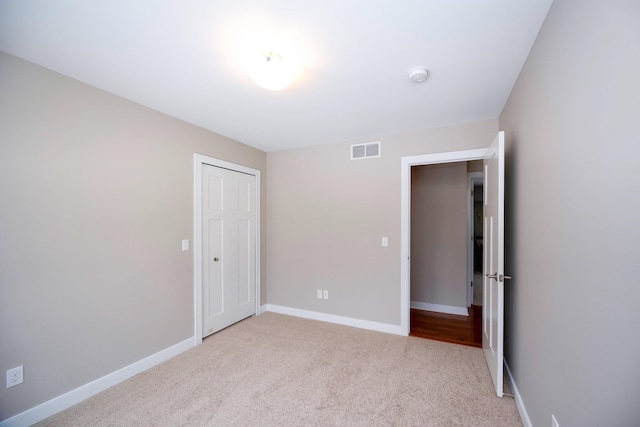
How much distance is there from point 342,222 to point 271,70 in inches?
86.2

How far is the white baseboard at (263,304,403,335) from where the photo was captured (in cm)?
316

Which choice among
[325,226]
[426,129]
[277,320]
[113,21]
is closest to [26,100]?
[113,21]

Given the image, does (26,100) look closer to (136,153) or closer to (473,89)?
(136,153)

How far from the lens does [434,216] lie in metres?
4.03

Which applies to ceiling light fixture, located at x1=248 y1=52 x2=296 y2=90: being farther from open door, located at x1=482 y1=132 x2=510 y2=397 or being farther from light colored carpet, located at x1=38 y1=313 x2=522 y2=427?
light colored carpet, located at x1=38 y1=313 x2=522 y2=427

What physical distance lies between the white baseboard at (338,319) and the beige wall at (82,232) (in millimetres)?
1429

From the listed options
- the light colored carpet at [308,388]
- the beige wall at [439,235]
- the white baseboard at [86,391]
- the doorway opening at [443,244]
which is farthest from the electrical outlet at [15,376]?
the beige wall at [439,235]

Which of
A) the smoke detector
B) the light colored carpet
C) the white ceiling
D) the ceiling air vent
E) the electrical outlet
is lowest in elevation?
the light colored carpet

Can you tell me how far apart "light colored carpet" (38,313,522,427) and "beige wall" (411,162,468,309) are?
126cm

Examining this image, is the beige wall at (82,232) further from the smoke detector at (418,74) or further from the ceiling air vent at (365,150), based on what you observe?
the smoke detector at (418,74)

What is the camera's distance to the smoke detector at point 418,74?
1.81 meters

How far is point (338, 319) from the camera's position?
3.46 meters

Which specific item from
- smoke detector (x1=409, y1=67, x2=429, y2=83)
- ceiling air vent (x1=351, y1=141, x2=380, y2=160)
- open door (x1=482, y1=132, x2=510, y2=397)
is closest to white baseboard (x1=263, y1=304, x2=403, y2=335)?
open door (x1=482, y1=132, x2=510, y2=397)

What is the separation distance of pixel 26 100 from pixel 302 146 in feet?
8.70
